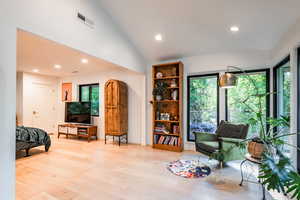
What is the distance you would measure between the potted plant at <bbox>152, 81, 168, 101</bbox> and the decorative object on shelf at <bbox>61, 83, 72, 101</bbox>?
12.2 ft

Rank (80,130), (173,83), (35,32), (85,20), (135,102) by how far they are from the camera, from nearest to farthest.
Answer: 1. (35,32)
2. (85,20)
3. (173,83)
4. (135,102)
5. (80,130)

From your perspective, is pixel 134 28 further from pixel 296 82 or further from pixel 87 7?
pixel 296 82

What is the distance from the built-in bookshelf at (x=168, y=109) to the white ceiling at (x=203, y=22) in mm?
648

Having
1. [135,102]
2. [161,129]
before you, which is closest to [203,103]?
[161,129]

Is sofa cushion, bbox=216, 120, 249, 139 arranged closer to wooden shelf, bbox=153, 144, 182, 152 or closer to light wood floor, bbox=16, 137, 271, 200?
light wood floor, bbox=16, 137, 271, 200

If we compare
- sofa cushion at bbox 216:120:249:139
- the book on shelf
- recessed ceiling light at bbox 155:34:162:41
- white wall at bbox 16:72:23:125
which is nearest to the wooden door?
the book on shelf

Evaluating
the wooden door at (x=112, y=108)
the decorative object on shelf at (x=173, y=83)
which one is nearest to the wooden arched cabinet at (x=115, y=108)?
the wooden door at (x=112, y=108)

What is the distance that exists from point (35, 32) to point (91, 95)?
4.00 meters

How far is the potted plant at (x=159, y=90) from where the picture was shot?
4426 millimetres

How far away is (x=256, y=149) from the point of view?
2129mm

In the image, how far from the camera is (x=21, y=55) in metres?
3.60

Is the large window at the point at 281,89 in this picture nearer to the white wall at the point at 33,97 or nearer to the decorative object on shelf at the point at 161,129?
the decorative object on shelf at the point at 161,129

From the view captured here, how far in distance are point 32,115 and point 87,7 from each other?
489 centimetres

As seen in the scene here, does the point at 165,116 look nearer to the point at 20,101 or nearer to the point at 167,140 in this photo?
the point at 167,140
